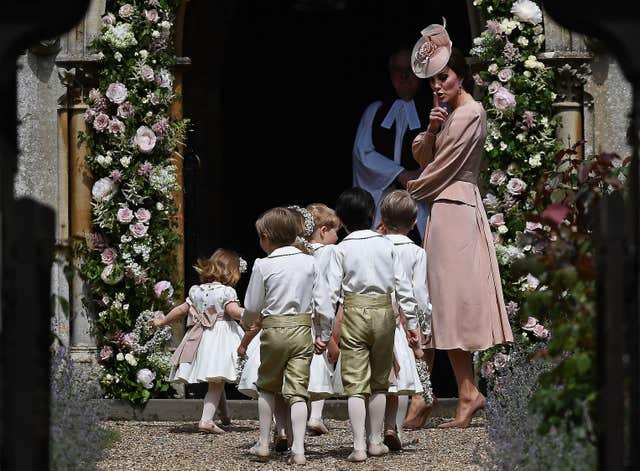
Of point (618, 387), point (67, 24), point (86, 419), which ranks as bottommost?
point (86, 419)

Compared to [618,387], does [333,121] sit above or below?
above

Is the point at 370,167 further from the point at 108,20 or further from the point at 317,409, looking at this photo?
the point at 317,409

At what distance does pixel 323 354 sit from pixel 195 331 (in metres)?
1.35

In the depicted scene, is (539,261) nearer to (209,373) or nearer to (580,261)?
(580,261)

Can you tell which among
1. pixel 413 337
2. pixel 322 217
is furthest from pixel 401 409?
pixel 322 217

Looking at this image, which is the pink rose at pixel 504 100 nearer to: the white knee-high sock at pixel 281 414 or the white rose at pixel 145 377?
the white rose at pixel 145 377

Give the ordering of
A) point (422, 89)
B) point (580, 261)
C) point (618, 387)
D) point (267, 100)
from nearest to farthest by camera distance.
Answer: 1. point (618, 387)
2. point (580, 261)
3. point (422, 89)
4. point (267, 100)

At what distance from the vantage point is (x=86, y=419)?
6.36m

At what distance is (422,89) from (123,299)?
10.2ft

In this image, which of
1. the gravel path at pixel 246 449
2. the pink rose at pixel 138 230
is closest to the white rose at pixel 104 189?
the pink rose at pixel 138 230

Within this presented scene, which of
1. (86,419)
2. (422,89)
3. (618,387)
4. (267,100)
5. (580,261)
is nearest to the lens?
(618,387)

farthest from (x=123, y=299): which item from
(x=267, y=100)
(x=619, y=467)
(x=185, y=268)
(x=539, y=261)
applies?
(x=619, y=467)

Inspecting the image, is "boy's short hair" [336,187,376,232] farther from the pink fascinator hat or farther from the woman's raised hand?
the pink fascinator hat

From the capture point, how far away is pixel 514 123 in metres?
9.19
